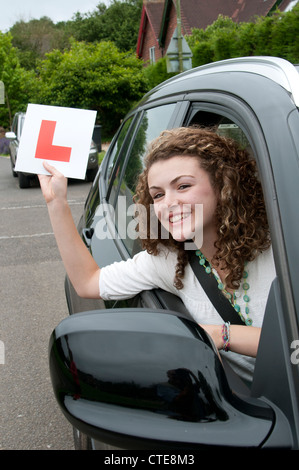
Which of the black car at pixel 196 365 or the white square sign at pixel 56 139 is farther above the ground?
the white square sign at pixel 56 139

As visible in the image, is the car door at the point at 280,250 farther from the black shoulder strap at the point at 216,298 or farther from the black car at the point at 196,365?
the black shoulder strap at the point at 216,298

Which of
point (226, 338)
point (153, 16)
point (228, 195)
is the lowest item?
point (226, 338)

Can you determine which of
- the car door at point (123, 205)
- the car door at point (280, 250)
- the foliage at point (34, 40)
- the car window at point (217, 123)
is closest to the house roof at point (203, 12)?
the foliage at point (34, 40)

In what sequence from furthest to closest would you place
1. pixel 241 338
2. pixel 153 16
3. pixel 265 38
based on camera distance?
1. pixel 153 16
2. pixel 265 38
3. pixel 241 338

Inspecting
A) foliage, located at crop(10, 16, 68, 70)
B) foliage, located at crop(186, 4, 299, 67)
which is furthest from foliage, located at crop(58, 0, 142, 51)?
foliage, located at crop(186, 4, 299, 67)

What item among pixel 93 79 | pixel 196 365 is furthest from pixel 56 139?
pixel 93 79

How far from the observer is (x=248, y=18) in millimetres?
26172

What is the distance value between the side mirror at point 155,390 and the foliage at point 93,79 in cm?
1700

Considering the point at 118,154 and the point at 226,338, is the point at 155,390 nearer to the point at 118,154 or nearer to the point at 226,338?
the point at 226,338

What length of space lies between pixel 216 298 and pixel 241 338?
0.16 metres

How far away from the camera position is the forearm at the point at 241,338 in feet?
4.56

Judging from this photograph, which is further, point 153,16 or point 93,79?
point 153,16

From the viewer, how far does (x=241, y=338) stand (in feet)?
4.58
